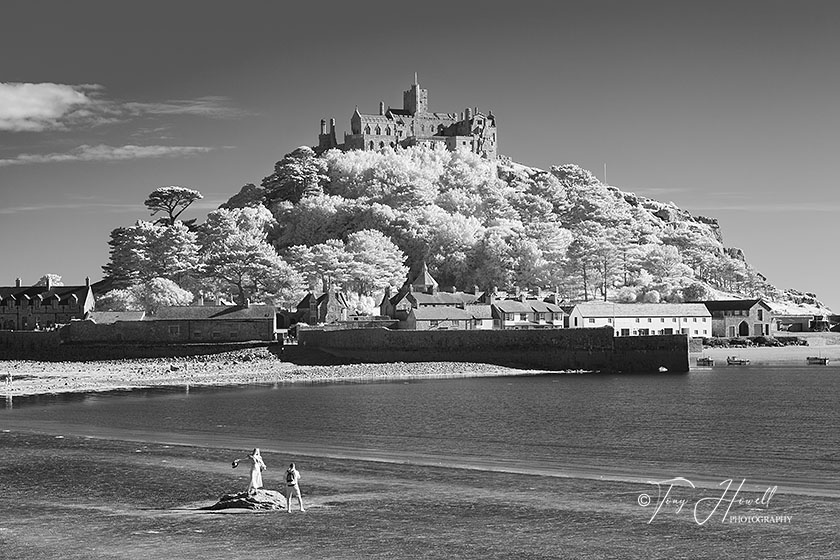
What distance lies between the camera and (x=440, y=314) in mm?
77312

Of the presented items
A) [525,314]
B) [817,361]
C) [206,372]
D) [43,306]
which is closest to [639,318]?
[525,314]

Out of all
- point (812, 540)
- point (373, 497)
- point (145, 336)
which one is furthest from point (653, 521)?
point (145, 336)

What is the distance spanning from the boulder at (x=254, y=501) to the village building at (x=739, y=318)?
7569cm

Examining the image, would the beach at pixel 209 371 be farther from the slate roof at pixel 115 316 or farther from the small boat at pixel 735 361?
the slate roof at pixel 115 316

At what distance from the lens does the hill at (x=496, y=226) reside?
10000cm

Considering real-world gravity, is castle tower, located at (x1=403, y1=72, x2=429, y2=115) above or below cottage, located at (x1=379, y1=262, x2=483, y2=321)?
above

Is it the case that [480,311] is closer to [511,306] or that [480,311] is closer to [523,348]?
[511,306]

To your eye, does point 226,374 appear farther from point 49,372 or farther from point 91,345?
point 91,345

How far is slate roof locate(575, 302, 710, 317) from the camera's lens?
8519 cm

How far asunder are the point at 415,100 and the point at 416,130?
16.4 ft

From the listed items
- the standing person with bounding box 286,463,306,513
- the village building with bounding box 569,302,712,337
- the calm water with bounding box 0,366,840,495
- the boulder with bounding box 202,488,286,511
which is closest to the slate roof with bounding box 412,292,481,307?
the village building with bounding box 569,302,712,337

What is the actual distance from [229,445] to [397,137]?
107 metres

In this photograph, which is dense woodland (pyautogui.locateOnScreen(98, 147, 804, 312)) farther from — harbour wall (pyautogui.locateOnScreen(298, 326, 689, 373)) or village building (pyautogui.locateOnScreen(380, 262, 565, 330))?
harbour wall (pyautogui.locateOnScreen(298, 326, 689, 373))

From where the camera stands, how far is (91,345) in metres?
80.5
